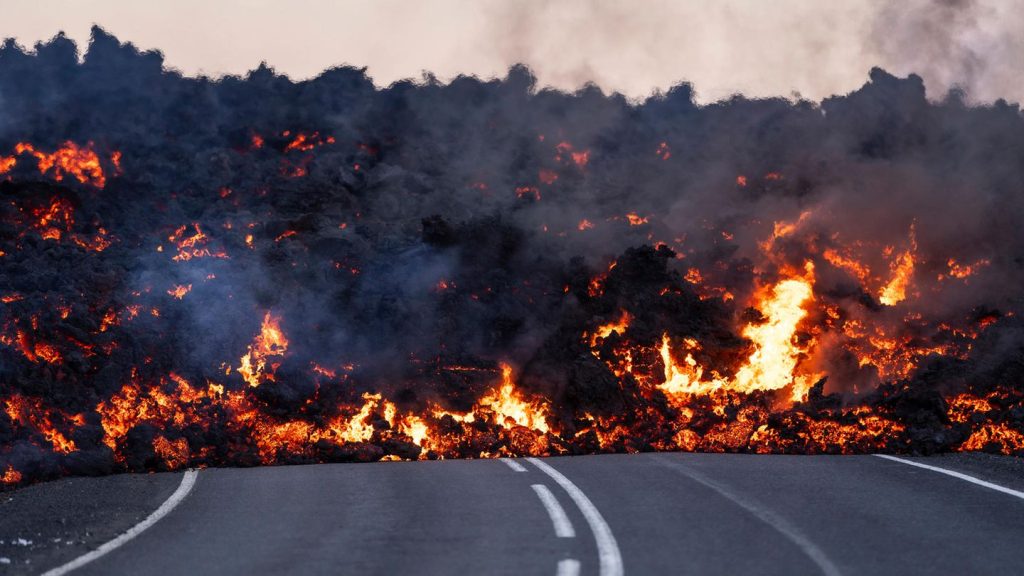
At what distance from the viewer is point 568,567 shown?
27.8 feet

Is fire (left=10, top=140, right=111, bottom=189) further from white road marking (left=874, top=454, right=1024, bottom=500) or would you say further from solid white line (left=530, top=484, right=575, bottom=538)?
white road marking (left=874, top=454, right=1024, bottom=500)

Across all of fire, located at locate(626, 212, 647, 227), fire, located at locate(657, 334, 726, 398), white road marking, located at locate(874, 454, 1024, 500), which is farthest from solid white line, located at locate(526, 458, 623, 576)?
fire, located at locate(626, 212, 647, 227)

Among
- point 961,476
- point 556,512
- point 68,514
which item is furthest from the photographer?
point 961,476

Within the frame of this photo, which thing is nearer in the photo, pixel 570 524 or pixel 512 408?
pixel 570 524

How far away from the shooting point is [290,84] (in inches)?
1102

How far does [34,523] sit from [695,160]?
1899 cm

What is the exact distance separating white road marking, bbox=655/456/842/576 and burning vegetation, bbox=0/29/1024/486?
395 cm

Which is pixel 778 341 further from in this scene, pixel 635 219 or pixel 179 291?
pixel 179 291

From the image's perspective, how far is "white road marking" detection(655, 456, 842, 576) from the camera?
8672 millimetres

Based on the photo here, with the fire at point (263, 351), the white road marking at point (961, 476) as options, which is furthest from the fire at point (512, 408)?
the white road marking at point (961, 476)

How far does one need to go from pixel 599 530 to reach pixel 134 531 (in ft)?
14.3

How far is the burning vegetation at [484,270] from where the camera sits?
16.8 metres

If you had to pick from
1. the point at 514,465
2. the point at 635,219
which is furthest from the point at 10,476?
the point at 635,219

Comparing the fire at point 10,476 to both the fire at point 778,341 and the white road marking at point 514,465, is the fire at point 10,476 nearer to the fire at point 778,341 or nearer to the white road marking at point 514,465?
the white road marking at point 514,465
